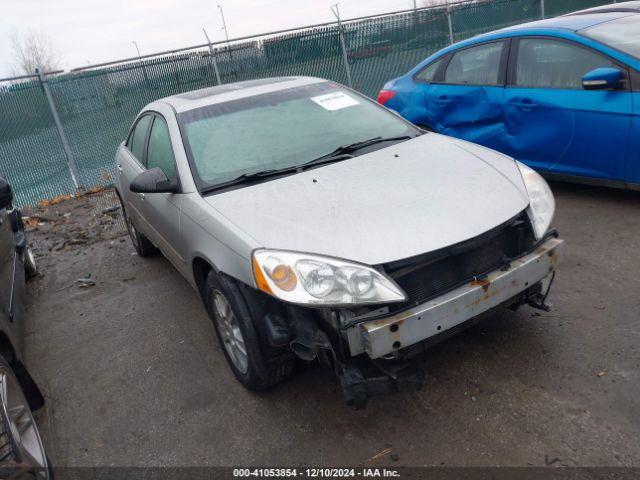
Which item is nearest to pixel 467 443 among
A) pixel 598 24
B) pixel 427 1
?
pixel 598 24

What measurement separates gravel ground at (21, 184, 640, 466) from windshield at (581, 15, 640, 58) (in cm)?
142

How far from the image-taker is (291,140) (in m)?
3.53

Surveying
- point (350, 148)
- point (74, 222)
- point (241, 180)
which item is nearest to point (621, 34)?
point (350, 148)

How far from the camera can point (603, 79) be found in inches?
168

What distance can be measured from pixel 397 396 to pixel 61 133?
334 inches

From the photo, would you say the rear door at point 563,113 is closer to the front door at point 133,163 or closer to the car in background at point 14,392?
the front door at point 133,163

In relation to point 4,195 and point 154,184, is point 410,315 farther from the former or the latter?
point 4,195

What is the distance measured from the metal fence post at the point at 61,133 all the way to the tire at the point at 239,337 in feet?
24.5

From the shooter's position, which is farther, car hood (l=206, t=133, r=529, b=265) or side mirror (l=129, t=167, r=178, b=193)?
side mirror (l=129, t=167, r=178, b=193)

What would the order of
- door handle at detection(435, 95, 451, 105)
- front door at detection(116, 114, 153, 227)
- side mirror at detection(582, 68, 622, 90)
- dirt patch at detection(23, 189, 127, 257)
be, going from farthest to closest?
A: dirt patch at detection(23, 189, 127, 257), door handle at detection(435, 95, 451, 105), front door at detection(116, 114, 153, 227), side mirror at detection(582, 68, 622, 90)

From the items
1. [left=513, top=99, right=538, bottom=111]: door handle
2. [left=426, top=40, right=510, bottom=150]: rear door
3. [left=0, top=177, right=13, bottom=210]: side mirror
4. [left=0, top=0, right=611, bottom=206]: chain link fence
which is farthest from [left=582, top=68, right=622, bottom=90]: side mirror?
[left=0, top=0, right=611, bottom=206]: chain link fence

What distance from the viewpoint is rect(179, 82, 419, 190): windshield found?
11.0 ft

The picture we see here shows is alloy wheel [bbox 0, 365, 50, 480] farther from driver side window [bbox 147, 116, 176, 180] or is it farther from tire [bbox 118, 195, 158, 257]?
tire [bbox 118, 195, 158, 257]

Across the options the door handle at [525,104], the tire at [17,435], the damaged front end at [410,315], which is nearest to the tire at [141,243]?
the tire at [17,435]
